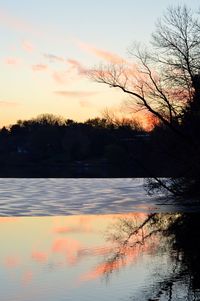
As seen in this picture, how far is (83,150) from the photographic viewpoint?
133500 millimetres

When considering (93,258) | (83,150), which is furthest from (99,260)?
(83,150)

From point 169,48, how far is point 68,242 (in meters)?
20.0

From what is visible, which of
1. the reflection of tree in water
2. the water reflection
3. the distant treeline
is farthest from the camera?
the distant treeline

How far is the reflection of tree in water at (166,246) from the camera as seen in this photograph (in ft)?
32.6

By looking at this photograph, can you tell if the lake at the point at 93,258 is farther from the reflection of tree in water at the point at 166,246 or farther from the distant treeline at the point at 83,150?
the distant treeline at the point at 83,150

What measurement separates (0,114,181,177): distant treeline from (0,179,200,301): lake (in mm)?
11149

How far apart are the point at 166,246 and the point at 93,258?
8.11 ft

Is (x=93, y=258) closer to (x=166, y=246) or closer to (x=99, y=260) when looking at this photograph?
(x=99, y=260)

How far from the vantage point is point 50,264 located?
12.2m

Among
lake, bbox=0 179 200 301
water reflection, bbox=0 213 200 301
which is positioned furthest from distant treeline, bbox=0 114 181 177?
water reflection, bbox=0 213 200 301

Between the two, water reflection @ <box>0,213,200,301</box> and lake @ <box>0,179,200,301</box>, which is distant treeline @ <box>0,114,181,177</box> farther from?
water reflection @ <box>0,213,200,301</box>

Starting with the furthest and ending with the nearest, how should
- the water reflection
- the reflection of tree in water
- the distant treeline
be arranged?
the distant treeline
the reflection of tree in water
the water reflection

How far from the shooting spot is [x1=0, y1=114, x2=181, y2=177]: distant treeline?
34.8 meters

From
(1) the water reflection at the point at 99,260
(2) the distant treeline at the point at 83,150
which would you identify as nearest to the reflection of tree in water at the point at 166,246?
(1) the water reflection at the point at 99,260
